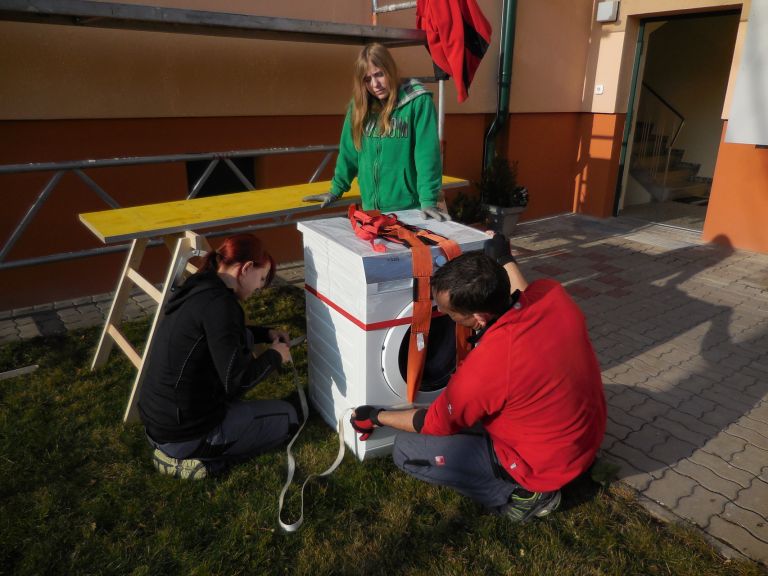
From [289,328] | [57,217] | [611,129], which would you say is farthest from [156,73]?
[611,129]

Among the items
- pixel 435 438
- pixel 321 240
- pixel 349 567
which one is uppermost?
pixel 321 240

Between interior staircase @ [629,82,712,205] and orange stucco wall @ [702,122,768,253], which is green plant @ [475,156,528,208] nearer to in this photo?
orange stucco wall @ [702,122,768,253]

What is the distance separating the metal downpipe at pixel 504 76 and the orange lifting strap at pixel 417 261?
465cm

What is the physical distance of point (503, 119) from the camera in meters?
7.05

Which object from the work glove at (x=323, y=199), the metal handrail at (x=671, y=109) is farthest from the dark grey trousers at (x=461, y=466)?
the metal handrail at (x=671, y=109)

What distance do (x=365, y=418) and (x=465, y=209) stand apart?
447 cm

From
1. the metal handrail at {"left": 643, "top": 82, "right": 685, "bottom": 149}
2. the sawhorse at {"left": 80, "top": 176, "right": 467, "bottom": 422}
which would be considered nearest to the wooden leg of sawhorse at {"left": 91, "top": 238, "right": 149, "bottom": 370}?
the sawhorse at {"left": 80, "top": 176, "right": 467, "bottom": 422}

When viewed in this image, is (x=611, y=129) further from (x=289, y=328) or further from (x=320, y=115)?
(x=289, y=328)

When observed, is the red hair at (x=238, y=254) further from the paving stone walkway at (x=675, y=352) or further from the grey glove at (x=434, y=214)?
the paving stone walkway at (x=675, y=352)

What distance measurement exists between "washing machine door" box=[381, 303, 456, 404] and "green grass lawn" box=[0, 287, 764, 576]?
416mm

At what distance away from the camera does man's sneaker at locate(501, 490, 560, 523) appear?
2.41 meters

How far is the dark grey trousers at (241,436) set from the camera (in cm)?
264

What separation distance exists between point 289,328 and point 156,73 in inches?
97.3

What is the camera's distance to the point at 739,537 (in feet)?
7.96
